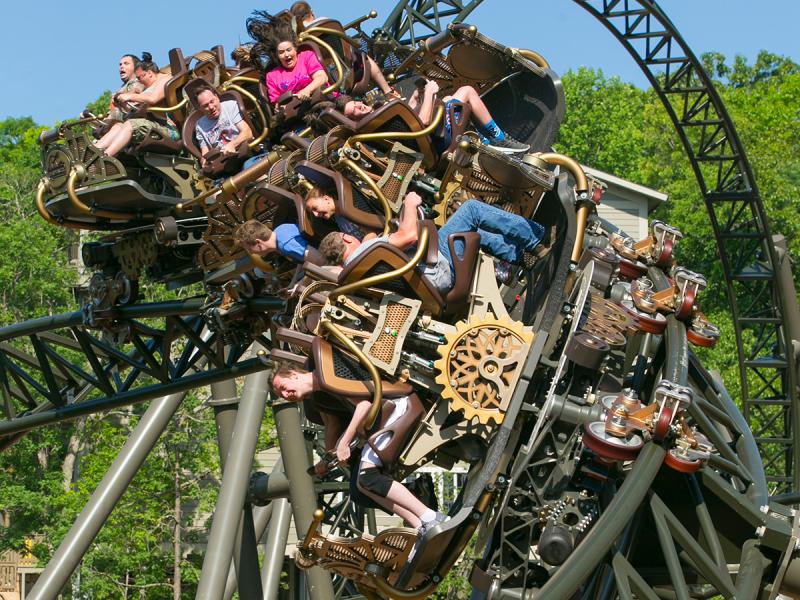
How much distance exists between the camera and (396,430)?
661 centimetres

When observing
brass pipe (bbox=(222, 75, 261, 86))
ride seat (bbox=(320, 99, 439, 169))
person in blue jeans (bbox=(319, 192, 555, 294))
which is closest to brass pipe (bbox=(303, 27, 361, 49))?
brass pipe (bbox=(222, 75, 261, 86))

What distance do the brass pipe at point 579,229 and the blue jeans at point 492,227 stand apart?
0.85 ft

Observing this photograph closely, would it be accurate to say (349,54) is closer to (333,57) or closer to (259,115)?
(333,57)

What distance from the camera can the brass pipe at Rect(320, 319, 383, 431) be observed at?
21.6 feet

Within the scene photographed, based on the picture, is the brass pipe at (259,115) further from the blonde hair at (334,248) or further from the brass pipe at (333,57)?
the blonde hair at (334,248)

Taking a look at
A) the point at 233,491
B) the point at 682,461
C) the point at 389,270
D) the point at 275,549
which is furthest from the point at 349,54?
the point at 275,549

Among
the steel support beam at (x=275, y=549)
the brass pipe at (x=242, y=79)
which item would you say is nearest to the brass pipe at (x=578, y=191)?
the brass pipe at (x=242, y=79)

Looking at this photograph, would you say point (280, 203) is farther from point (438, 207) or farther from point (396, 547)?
point (396, 547)

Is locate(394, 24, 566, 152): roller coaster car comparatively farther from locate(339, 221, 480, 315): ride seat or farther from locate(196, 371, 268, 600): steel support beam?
locate(196, 371, 268, 600): steel support beam

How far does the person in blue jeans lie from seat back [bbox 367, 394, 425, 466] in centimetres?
60

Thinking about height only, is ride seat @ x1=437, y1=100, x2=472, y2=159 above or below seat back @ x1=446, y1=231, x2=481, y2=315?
above

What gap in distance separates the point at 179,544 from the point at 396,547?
12.8m

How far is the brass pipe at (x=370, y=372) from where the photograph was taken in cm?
657

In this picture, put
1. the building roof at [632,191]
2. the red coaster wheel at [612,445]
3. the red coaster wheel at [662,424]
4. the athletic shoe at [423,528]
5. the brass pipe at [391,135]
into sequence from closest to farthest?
the red coaster wheel at [662,424] → the red coaster wheel at [612,445] → the athletic shoe at [423,528] → the brass pipe at [391,135] → the building roof at [632,191]
